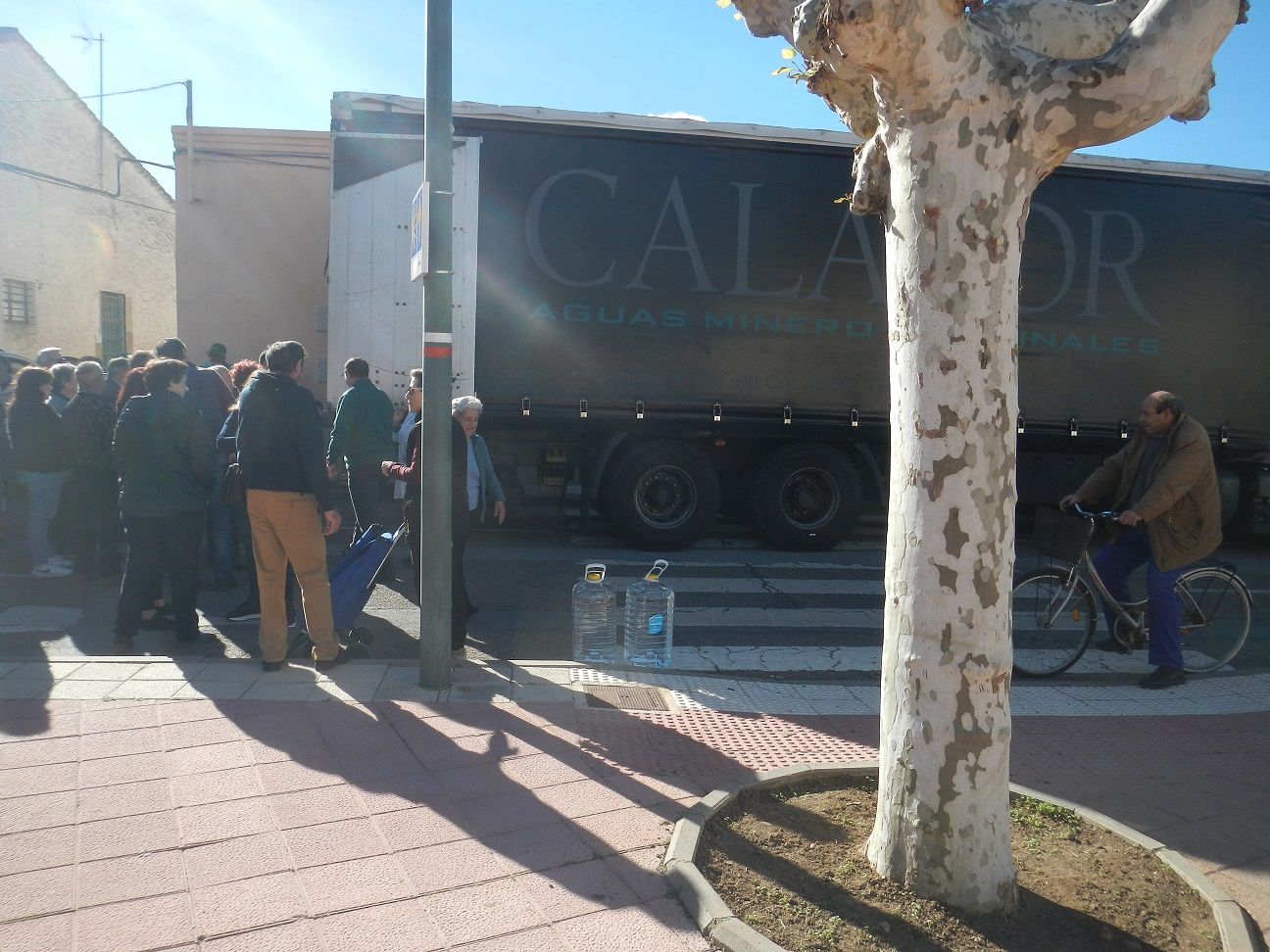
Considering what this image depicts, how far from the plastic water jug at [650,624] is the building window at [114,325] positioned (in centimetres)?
2512

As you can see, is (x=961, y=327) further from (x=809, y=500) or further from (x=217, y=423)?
(x=809, y=500)

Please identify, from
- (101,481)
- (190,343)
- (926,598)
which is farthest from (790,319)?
(190,343)

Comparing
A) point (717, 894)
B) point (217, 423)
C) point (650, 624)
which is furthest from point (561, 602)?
point (717, 894)

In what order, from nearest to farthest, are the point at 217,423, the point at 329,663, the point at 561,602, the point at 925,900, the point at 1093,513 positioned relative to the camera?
the point at 925,900 < the point at 329,663 < the point at 1093,513 < the point at 217,423 < the point at 561,602

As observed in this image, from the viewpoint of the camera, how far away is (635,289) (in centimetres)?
970

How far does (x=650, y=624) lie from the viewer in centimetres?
633

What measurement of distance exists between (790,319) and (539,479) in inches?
119

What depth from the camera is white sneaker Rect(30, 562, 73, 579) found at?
808 cm

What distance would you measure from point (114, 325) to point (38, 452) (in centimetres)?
2219

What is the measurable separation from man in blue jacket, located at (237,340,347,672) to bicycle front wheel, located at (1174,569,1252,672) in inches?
206

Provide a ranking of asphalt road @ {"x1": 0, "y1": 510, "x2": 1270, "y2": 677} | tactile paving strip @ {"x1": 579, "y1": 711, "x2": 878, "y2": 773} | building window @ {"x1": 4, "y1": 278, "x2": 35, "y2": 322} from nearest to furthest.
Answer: tactile paving strip @ {"x1": 579, "y1": 711, "x2": 878, "y2": 773}
asphalt road @ {"x1": 0, "y1": 510, "x2": 1270, "y2": 677}
building window @ {"x1": 4, "y1": 278, "x2": 35, "y2": 322}

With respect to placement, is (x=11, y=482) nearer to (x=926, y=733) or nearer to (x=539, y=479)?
(x=539, y=479)

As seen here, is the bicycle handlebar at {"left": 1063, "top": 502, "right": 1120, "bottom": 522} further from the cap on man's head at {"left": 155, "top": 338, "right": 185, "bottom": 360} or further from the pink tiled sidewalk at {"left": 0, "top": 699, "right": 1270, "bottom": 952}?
the cap on man's head at {"left": 155, "top": 338, "right": 185, "bottom": 360}

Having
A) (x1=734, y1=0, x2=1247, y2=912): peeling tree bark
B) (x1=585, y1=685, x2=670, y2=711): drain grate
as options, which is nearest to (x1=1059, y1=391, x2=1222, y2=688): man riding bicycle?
(x1=585, y1=685, x2=670, y2=711): drain grate
